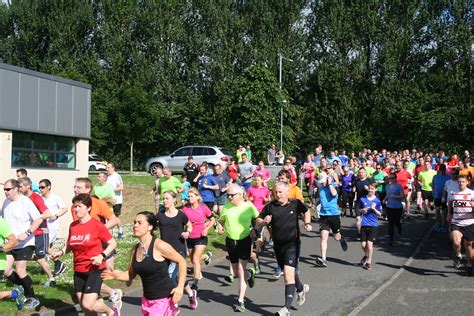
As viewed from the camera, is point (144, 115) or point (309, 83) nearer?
point (144, 115)

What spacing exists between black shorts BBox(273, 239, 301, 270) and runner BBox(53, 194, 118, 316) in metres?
2.53

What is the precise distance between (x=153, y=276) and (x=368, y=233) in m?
7.18

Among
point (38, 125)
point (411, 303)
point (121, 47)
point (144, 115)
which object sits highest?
point (121, 47)

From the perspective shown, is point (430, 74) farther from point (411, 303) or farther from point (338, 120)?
point (411, 303)

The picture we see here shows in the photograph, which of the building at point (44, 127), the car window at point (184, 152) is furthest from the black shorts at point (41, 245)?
the car window at point (184, 152)

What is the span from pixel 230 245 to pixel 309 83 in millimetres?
37091

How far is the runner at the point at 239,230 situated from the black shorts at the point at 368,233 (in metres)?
3.57

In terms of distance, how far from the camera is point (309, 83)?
148 feet

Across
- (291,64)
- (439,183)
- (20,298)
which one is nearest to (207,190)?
(439,183)

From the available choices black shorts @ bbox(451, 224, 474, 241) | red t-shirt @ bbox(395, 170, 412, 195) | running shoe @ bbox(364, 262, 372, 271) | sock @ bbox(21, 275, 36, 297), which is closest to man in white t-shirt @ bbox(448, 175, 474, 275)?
black shorts @ bbox(451, 224, 474, 241)

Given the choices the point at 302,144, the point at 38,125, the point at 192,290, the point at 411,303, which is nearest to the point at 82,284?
the point at 192,290

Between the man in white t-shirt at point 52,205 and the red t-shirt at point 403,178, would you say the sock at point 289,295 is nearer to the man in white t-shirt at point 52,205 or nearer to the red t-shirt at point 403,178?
the man in white t-shirt at point 52,205

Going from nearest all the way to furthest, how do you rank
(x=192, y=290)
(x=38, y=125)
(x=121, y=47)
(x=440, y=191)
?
(x=192, y=290)
(x=440, y=191)
(x=38, y=125)
(x=121, y=47)

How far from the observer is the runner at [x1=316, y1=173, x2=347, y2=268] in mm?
12258
